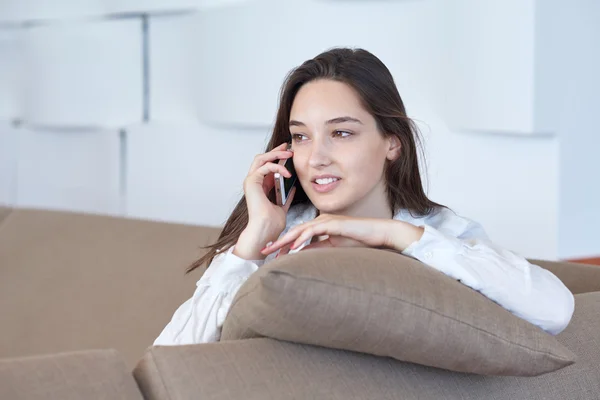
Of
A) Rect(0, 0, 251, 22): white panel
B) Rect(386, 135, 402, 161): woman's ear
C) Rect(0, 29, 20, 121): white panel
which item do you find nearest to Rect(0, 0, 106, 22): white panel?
Rect(0, 0, 251, 22): white panel

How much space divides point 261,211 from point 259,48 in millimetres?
1576

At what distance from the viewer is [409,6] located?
2.68 m

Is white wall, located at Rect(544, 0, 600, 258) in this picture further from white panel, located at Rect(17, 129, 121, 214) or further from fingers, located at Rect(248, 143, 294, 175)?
white panel, located at Rect(17, 129, 121, 214)

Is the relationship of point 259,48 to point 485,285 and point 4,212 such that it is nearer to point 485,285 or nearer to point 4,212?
point 4,212

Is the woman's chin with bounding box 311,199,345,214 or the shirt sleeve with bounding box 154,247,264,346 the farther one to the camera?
the woman's chin with bounding box 311,199,345,214

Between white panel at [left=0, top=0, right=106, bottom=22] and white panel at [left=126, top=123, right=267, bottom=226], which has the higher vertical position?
white panel at [left=0, top=0, right=106, bottom=22]

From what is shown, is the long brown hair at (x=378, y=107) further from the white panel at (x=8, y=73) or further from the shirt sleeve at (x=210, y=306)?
the white panel at (x=8, y=73)

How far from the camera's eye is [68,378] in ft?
2.93

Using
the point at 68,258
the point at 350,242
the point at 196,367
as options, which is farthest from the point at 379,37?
the point at 196,367

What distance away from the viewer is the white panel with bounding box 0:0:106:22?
3.70 meters

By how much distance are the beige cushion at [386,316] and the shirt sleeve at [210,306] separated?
1.16 feet

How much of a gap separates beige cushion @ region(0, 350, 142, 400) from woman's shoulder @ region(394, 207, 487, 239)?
807 millimetres

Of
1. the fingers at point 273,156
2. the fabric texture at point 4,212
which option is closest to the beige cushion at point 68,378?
the fingers at point 273,156

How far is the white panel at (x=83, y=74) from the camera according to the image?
12.1 feet
